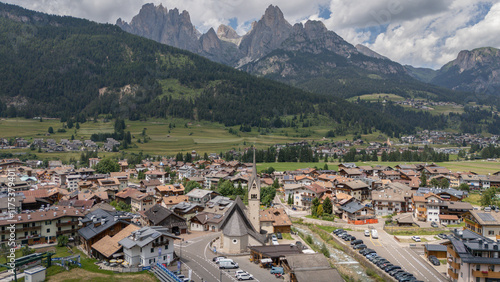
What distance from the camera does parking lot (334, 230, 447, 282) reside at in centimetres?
3406

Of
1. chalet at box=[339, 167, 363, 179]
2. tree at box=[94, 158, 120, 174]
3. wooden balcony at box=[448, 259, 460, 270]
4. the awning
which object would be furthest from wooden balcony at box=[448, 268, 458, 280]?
tree at box=[94, 158, 120, 174]

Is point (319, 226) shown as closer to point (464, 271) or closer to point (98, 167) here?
point (464, 271)

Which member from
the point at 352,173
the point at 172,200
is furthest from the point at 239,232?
the point at 352,173

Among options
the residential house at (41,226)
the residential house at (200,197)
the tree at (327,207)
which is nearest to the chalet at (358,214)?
the tree at (327,207)

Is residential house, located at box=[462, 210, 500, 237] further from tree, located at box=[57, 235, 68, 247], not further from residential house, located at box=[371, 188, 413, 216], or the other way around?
tree, located at box=[57, 235, 68, 247]

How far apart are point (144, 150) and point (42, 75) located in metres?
106

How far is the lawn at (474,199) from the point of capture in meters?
61.4

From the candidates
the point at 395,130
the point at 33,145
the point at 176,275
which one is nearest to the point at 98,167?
the point at 33,145

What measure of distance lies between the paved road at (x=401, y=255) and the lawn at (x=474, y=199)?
932 inches

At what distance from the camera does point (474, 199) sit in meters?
64.1

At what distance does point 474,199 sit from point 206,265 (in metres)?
53.3

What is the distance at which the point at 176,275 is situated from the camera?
30047 mm

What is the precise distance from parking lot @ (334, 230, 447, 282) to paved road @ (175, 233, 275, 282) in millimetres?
14328

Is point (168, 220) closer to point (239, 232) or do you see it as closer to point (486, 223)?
point (239, 232)
